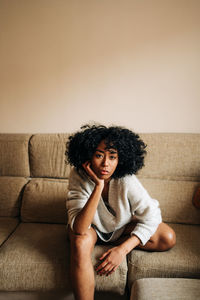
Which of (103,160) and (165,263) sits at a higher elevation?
(103,160)

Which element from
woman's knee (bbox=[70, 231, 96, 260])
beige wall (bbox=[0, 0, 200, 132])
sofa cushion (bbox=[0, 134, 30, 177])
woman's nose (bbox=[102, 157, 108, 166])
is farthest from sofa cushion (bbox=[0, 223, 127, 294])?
beige wall (bbox=[0, 0, 200, 132])

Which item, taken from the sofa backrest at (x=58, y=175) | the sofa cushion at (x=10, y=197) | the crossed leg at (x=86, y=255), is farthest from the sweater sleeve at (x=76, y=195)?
the sofa cushion at (x=10, y=197)

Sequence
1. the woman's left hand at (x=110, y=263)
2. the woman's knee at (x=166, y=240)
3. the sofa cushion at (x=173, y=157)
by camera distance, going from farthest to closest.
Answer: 1. the sofa cushion at (x=173, y=157)
2. the woman's knee at (x=166, y=240)
3. the woman's left hand at (x=110, y=263)

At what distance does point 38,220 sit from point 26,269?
1.44 feet

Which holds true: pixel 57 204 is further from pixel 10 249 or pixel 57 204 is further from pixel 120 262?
pixel 120 262

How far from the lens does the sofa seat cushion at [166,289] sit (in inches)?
36.4

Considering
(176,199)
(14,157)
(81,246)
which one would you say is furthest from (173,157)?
(14,157)

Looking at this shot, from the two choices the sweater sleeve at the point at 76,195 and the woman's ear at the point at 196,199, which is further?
the woman's ear at the point at 196,199

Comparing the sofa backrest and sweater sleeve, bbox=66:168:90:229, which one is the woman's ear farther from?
sweater sleeve, bbox=66:168:90:229

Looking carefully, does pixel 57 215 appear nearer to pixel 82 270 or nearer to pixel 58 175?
pixel 58 175

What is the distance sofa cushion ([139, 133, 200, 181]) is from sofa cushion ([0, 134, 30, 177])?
0.90 meters

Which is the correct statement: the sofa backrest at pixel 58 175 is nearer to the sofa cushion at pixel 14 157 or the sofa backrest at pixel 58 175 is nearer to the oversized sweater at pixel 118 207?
the sofa cushion at pixel 14 157

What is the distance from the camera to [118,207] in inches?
47.6

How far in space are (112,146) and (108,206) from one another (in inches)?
15.3
